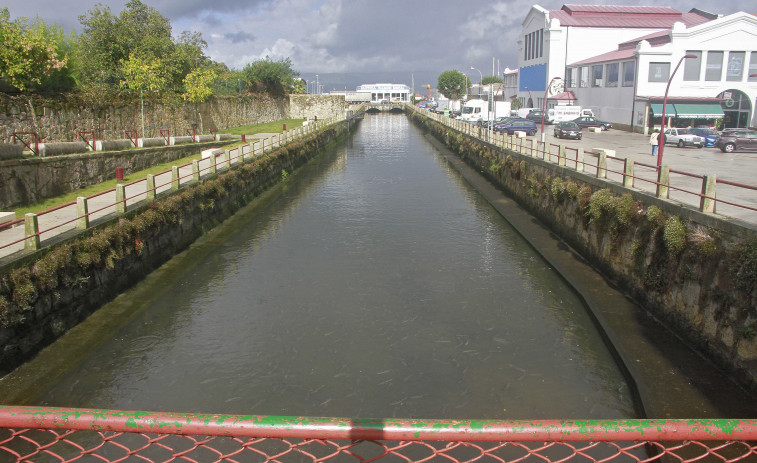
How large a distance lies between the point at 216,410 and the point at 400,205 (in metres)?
18.2

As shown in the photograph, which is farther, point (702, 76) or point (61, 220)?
point (702, 76)

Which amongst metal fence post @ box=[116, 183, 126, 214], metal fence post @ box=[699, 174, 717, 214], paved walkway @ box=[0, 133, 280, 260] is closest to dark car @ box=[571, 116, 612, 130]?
paved walkway @ box=[0, 133, 280, 260]

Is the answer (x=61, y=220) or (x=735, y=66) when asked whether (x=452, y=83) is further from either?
(x=61, y=220)

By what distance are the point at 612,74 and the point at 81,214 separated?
54926mm

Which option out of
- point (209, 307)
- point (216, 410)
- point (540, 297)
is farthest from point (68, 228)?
point (540, 297)

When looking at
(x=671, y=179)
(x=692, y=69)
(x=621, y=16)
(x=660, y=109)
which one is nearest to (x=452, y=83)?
(x=621, y=16)

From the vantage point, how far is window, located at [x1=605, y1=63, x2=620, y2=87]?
5588 centimetres

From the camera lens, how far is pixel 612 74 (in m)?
56.8

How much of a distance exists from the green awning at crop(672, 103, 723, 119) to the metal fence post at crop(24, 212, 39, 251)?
49139 mm

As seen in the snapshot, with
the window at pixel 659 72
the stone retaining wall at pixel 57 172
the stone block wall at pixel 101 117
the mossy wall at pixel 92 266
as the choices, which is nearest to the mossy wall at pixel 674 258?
the mossy wall at pixel 92 266

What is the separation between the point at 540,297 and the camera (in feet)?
49.7

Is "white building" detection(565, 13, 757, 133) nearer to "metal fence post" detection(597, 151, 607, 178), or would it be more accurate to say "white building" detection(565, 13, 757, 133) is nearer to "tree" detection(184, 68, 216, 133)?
"metal fence post" detection(597, 151, 607, 178)

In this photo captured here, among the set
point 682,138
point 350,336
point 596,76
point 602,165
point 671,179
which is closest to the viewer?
point 350,336

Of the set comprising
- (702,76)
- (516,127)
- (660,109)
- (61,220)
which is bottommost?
(61,220)
